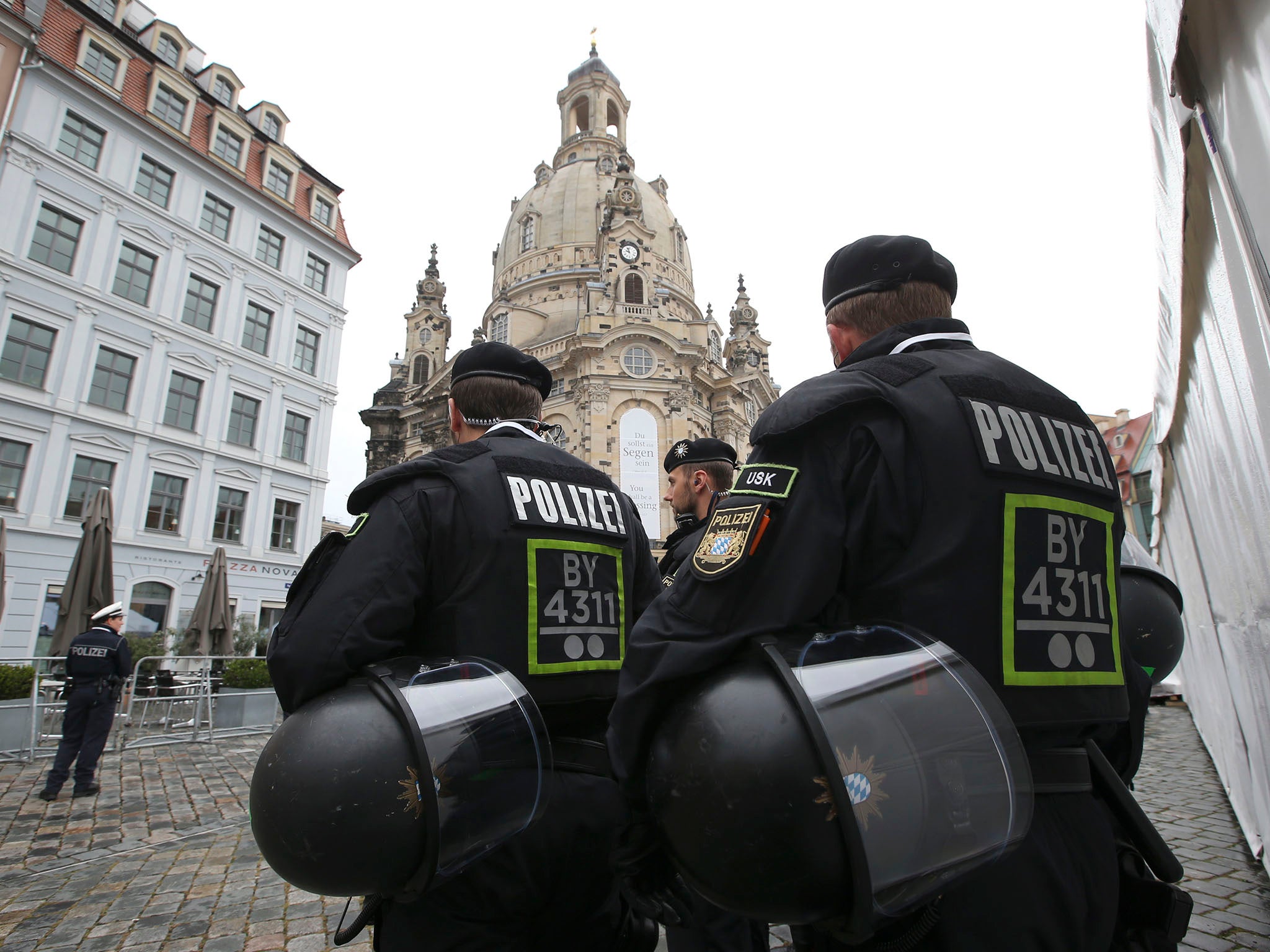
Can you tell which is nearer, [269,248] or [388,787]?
[388,787]

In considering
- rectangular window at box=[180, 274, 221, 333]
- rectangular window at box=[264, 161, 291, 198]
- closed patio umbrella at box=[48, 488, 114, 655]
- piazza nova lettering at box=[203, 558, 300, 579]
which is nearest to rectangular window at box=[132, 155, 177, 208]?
rectangular window at box=[180, 274, 221, 333]

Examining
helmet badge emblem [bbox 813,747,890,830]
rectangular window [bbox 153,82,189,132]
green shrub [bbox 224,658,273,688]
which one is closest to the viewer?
helmet badge emblem [bbox 813,747,890,830]

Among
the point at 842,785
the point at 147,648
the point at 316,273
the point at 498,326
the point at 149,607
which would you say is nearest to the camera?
the point at 842,785

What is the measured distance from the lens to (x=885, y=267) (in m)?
1.99

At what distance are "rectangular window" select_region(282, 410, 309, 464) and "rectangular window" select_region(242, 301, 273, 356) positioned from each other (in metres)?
2.45

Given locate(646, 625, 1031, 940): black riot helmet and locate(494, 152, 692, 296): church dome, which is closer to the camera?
locate(646, 625, 1031, 940): black riot helmet

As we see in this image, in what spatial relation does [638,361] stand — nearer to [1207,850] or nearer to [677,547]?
[677,547]

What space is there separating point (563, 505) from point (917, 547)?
134 cm

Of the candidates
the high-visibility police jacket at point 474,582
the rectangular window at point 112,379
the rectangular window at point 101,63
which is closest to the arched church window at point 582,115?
the rectangular window at point 101,63

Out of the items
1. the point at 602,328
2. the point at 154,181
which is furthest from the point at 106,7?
the point at 602,328

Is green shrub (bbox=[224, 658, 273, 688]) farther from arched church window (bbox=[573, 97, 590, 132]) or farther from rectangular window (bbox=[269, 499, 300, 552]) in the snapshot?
arched church window (bbox=[573, 97, 590, 132])

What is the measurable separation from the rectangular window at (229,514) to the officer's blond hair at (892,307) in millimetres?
23742

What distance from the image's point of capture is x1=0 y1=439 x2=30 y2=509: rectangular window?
672 inches

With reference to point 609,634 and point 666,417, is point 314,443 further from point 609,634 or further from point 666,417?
point 609,634
